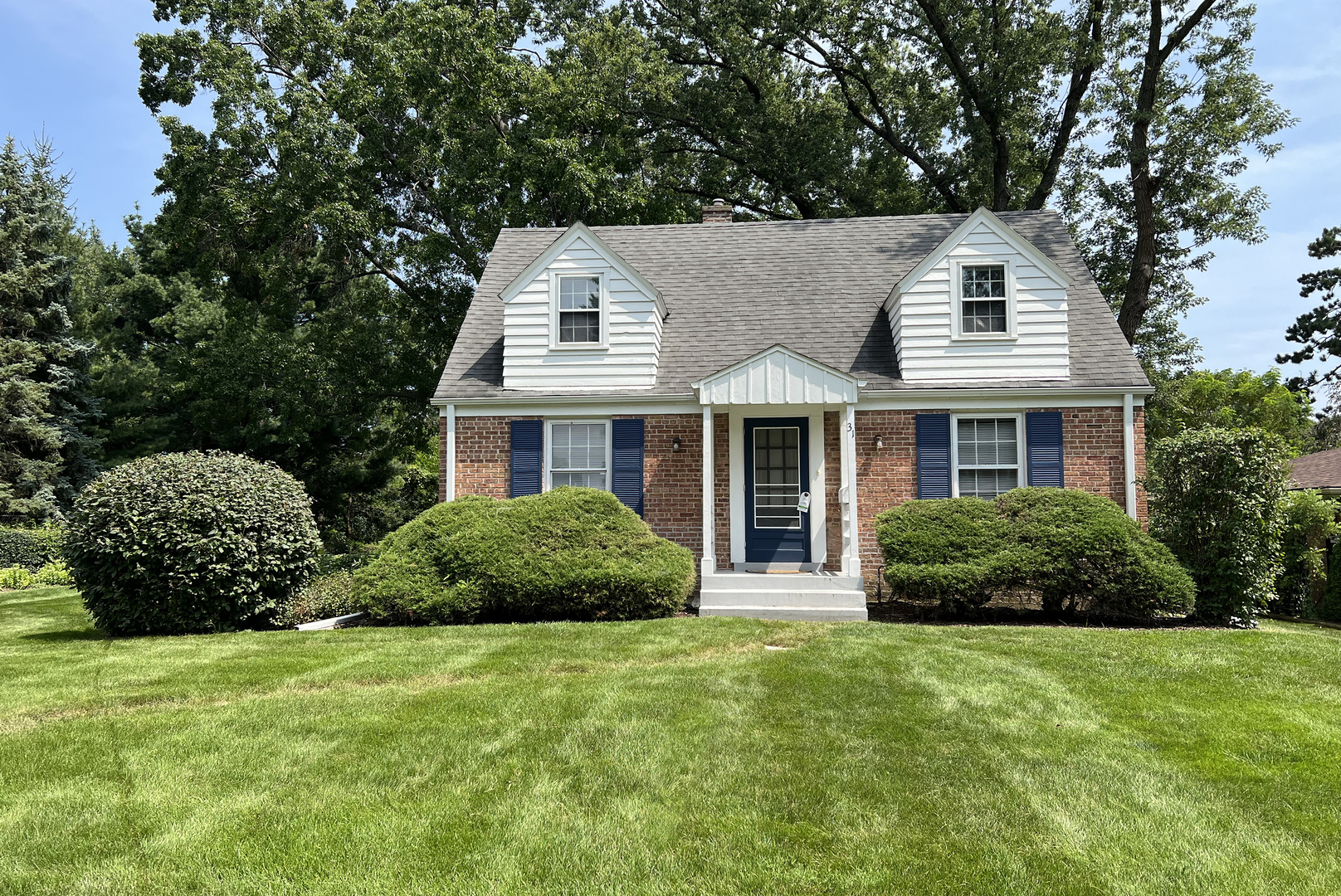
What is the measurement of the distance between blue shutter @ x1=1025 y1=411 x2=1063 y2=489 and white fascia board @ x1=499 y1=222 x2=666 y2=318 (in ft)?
21.1

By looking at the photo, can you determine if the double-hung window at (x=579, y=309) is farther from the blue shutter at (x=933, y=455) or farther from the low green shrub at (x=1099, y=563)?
the low green shrub at (x=1099, y=563)

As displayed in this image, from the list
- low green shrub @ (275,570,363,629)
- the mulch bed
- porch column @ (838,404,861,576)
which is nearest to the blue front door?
porch column @ (838,404,861,576)

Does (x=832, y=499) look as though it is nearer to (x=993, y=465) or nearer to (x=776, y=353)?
(x=993, y=465)

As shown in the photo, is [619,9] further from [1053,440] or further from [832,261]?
[1053,440]

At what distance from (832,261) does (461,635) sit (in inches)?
402

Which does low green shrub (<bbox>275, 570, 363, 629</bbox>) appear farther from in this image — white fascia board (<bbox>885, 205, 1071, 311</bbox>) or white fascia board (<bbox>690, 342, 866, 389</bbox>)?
A: white fascia board (<bbox>885, 205, 1071, 311</bbox>)

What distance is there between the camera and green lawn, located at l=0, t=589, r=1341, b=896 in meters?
3.47

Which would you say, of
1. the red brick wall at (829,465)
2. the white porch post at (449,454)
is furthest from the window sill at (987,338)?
the white porch post at (449,454)

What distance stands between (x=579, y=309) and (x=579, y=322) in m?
0.22

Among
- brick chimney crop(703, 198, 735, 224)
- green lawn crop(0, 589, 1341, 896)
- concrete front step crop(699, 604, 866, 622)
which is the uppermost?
brick chimney crop(703, 198, 735, 224)

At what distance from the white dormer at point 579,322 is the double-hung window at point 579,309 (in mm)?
14

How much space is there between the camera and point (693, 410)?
1323 cm

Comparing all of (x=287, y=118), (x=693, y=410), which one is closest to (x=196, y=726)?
(x=693, y=410)

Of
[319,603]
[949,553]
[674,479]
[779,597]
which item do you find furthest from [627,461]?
[949,553]
